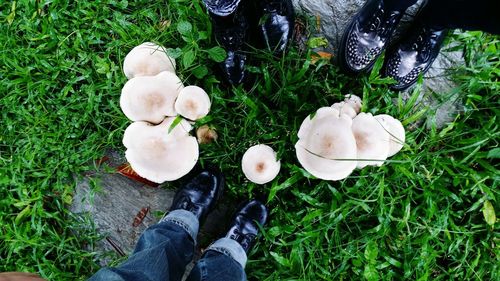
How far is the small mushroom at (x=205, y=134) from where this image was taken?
274cm

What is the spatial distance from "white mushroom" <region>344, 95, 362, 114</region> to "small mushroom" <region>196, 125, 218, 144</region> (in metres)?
0.91

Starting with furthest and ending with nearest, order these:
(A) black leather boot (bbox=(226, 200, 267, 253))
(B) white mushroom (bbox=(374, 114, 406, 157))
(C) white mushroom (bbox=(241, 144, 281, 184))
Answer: (A) black leather boot (bbox=(226, 200, 267, 253))
(C) white mushroom (bbox=(241, 144, 281, 184))
(B) white mushroom (bbox=(374, 114, 406, 157))

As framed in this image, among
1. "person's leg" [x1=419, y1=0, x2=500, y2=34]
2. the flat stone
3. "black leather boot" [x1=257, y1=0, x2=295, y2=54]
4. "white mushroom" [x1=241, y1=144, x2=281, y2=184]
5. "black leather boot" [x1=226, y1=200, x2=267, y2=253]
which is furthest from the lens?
the flat stone

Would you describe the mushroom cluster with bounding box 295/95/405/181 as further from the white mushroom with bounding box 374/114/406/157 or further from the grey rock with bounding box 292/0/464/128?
the grey rock with bounding box 292/0/464/128

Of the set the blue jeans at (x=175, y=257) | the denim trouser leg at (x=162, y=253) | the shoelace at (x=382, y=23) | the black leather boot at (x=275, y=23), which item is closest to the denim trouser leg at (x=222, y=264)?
the blue jeans at (x=175, y=257)

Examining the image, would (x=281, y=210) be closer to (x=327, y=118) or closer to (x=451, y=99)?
(x=327, y=118)

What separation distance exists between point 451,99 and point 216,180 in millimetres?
1699

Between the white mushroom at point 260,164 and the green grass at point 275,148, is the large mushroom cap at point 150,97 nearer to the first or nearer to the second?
the green grass at point 275,148

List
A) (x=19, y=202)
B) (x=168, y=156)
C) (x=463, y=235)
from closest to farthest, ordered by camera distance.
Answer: (x=168, y=156), (x=463, y=235), (x=19, y=202)

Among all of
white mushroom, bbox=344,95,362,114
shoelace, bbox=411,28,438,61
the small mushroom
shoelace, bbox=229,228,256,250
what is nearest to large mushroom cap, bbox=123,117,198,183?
Answer: the small mushroom

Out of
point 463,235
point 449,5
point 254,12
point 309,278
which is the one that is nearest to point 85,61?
point 254,12

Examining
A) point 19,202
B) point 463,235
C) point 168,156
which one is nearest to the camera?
point 168,156

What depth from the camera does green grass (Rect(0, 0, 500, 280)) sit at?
2656 mm

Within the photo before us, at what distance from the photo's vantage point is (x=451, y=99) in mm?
2770
